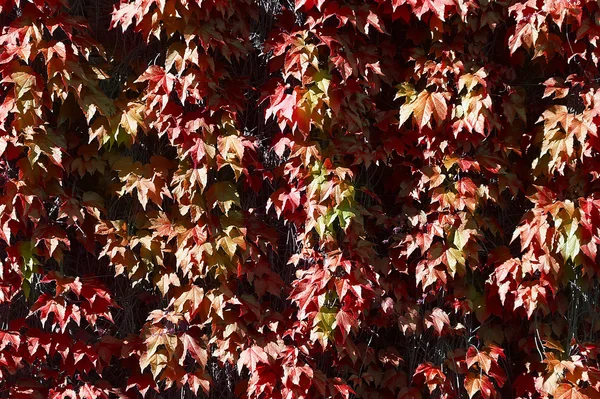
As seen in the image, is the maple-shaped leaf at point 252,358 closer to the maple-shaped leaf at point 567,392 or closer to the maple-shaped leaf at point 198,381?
the maple-shaped leaf at point 198,381

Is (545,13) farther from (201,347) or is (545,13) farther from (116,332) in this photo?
(116,332)

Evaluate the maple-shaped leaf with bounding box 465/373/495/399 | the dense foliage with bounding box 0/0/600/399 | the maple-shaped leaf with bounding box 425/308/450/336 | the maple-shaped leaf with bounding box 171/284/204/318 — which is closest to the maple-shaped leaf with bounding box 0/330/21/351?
the dense foliage with bounding box 0/0/600/399

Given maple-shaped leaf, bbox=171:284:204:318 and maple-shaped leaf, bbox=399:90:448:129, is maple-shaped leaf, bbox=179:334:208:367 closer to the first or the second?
maple-shaped leaf, bbox=171:284:204:318

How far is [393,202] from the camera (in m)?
3.14

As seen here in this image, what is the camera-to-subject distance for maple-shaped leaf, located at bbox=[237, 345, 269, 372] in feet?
9.42

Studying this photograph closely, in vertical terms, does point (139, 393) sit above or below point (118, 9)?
below

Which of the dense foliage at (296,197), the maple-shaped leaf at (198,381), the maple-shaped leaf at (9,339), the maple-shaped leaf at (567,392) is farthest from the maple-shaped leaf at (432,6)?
the maple-shaped leaf at (9,339)

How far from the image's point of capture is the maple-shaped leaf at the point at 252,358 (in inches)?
113

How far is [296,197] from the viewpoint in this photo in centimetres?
287

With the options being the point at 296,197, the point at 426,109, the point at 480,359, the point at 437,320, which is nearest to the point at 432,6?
the point at 426,109

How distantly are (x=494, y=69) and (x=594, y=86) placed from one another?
36 centimetres

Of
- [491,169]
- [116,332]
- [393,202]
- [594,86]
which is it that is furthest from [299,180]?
[594,86]

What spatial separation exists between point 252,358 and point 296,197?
600 millimetres

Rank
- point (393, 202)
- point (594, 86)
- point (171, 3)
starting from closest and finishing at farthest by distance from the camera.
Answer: point (171, 3) → point (594, 86) → point (393, 202)
